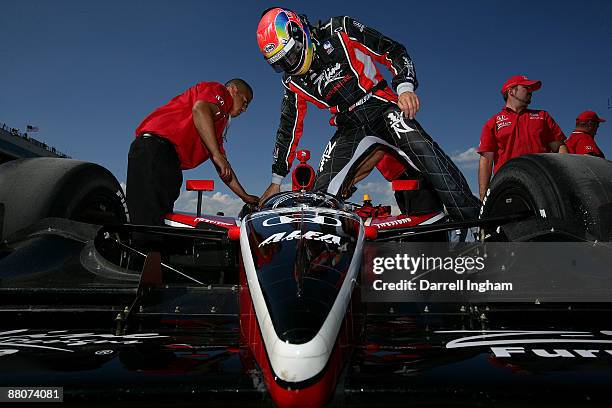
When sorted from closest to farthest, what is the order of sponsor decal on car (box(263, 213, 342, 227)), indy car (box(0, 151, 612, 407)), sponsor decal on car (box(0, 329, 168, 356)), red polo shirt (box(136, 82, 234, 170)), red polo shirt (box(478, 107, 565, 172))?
indy car (box(0, 151, 612, 407)) < sponsor decal on car (box(0, 329, 168, 356)) < sponsor decal on car (box(263, 213, 342, 227)) < red polo shirt (box(136, 82, 234, 170)) < red polo shirt (box(478, 107, 565, 172))

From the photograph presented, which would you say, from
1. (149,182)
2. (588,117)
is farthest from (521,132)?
(149,182)

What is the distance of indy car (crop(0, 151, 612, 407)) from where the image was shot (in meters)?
1.31

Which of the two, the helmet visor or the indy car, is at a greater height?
the helmet visor

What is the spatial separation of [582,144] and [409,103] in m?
4.06

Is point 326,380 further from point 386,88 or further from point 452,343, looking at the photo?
point 386,88

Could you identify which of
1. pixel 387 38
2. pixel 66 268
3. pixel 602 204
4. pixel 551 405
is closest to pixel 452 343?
pixel 551 405

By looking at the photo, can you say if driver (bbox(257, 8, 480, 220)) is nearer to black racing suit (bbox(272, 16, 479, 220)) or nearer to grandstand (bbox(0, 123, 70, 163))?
black racing suit (bbox(272, 16, 479, 220))

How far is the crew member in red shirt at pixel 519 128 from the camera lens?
5426 mm

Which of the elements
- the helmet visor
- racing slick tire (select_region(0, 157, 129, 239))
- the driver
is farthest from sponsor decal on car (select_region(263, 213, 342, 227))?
the helmet visor

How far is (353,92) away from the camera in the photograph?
425 cm

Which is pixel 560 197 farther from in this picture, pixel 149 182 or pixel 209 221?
pixel 149 182

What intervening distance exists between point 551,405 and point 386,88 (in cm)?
341

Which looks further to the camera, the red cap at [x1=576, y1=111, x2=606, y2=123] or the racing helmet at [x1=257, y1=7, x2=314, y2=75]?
the red cap at [x1=576, y1=111, x2=606, y2=123]

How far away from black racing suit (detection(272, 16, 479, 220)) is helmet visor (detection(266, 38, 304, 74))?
219 mm
